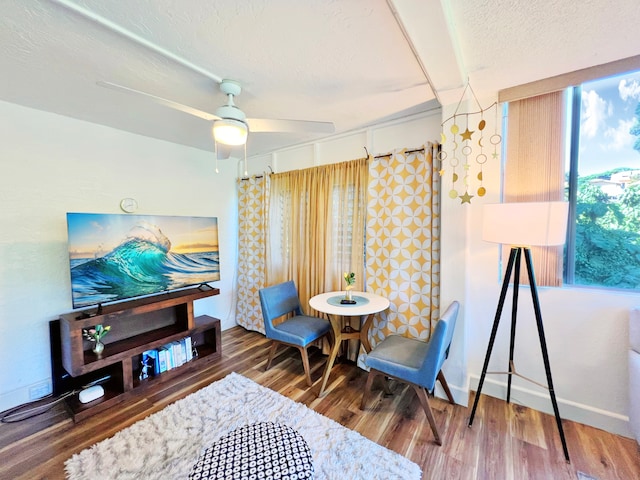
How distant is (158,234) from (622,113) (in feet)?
12.8

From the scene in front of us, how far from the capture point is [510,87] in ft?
6.37

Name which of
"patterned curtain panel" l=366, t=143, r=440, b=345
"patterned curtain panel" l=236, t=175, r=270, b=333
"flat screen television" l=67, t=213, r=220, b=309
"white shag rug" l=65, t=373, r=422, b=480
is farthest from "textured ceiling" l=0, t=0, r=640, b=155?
"white shag rug" l=65, t=373, r=422, b=480

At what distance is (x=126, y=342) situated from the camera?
238cm

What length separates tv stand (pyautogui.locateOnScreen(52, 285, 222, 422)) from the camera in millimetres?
2020

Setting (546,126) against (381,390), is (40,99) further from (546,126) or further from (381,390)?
(546,126)

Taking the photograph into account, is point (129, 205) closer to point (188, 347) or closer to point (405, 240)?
point (188, 347)

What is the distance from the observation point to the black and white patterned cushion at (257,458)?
112 centimetres

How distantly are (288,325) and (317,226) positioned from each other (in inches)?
44.5

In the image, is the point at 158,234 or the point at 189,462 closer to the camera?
the point at 189,462

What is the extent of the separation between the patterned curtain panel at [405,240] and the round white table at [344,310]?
0.62 ft

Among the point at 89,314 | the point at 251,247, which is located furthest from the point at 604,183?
the point at 89,314

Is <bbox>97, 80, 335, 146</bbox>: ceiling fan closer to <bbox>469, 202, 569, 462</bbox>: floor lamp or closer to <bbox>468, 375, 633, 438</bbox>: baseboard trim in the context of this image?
<bbox>469, 202, 569, 462</bbox>: floor lamp

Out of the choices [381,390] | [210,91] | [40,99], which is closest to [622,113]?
[381,390]

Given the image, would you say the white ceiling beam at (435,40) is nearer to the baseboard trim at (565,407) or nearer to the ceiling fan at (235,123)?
the ceiling fan at (235,123)
